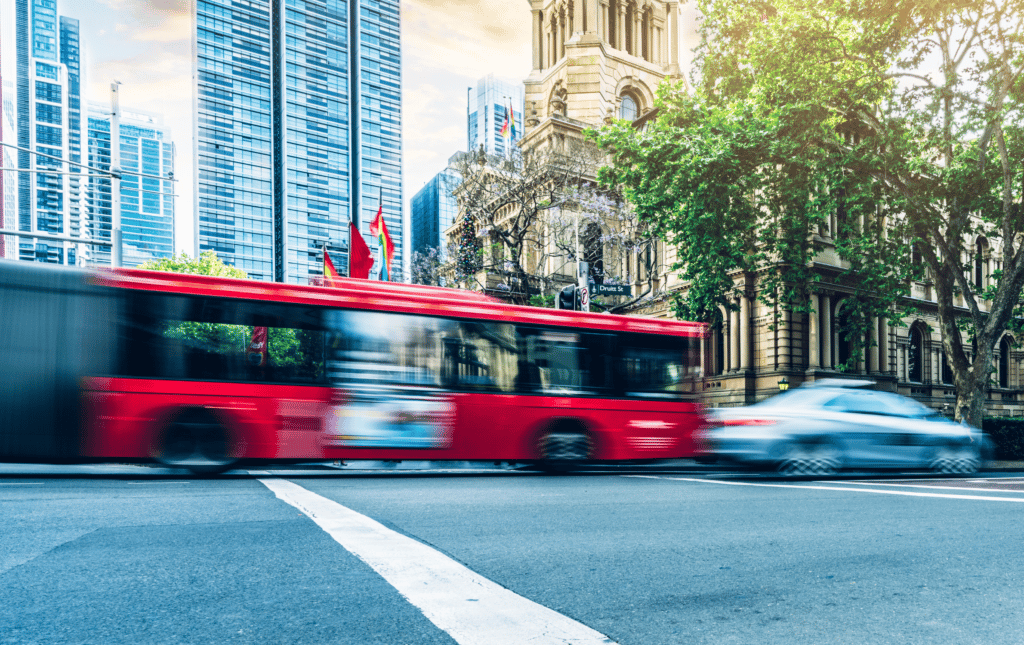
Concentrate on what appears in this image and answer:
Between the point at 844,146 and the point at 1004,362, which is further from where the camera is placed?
the point at 1004,362

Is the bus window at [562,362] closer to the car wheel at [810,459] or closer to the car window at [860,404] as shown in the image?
the car wheel at [810,459]

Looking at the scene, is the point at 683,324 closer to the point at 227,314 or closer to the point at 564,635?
the point at 227,314

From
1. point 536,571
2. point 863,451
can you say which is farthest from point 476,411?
point 536,571

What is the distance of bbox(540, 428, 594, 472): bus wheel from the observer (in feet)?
41.1

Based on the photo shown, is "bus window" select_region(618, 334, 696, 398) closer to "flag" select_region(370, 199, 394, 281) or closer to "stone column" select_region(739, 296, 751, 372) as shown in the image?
"flag" select_region(370, 199, 394, 281)

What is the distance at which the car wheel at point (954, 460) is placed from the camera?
12992 millimetres

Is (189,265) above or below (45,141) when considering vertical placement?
below

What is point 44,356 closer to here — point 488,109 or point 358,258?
point 358,258

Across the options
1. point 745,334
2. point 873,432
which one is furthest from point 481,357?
point 745,334

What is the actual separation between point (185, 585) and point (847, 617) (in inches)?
123

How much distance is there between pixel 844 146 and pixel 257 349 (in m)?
16.7

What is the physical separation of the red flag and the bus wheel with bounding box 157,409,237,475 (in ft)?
3.12

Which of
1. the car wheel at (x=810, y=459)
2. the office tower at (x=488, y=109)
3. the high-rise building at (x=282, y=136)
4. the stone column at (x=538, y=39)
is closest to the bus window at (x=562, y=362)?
the car wheel at (x=810, y=459)

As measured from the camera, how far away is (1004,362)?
4294 cm
